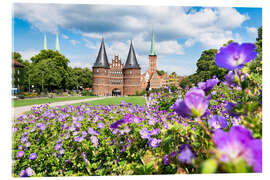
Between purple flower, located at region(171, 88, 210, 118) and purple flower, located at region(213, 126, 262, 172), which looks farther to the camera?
purple flower, located at region(171, 88, 210, 118)

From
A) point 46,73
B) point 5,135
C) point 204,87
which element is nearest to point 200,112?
point 204,87

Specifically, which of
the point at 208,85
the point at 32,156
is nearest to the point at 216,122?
the point at 208,85

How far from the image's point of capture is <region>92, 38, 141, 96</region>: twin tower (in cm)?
4228

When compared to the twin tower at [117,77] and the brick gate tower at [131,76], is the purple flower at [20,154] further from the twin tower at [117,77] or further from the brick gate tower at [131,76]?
the brick gate tower at [131,76]

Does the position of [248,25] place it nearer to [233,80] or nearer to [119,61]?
[233,80]

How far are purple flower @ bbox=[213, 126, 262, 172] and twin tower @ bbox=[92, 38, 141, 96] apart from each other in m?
41.6

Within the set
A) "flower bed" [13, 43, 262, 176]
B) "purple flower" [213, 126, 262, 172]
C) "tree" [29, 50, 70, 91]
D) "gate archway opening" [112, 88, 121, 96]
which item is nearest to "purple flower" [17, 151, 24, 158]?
"flower bed" [13, 43, 262, 176]

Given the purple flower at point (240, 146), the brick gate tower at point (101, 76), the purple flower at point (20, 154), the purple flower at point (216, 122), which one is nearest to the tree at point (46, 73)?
the brick gate tower at point (101, 76)

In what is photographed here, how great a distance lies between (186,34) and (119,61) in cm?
4565

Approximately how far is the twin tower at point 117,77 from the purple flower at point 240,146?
4161cm

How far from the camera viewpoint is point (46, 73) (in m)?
24.8

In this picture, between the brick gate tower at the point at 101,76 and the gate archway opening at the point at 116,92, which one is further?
the gate archway opening at the point at 116,92

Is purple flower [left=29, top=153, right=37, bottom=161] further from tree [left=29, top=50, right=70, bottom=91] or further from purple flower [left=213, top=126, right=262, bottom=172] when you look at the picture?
tree [left=29, top=50, right=70, bottom=91]

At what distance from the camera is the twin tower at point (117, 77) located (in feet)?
139
